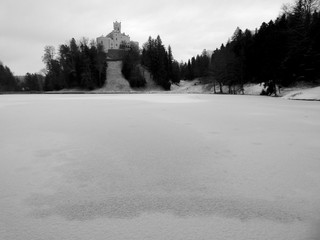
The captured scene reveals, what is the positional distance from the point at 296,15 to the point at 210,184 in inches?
1444

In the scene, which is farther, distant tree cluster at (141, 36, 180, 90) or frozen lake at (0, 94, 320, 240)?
distant tree cluster at (141, 36, 180, 90)

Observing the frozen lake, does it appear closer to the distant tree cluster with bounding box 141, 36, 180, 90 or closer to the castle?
the distant tree cluster with bounding box 141, 36, 180, 90

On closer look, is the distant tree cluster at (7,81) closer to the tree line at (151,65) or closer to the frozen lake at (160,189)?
the tree line at (151,65)

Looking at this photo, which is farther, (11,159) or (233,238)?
(11,159)

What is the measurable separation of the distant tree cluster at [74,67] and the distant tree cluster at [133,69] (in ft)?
23.7

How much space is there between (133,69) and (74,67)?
18.5 meters

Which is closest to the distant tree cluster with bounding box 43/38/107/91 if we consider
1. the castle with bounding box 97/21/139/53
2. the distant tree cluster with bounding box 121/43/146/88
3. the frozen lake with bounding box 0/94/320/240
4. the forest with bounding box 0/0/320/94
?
the forest with bounding box 0/0/320/94

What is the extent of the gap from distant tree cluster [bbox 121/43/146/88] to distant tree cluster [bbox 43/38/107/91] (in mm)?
7232

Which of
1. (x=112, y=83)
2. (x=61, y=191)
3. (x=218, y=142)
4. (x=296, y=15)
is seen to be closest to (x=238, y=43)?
(x=296, y=15)

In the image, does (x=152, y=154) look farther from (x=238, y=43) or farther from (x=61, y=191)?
(x=238, y=43)

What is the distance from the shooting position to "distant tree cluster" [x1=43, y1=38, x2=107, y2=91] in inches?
2631

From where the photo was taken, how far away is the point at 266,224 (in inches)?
95.2

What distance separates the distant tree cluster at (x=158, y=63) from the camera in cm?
7156

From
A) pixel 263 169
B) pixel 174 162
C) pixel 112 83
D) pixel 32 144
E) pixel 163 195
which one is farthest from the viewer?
pixel 112 83
